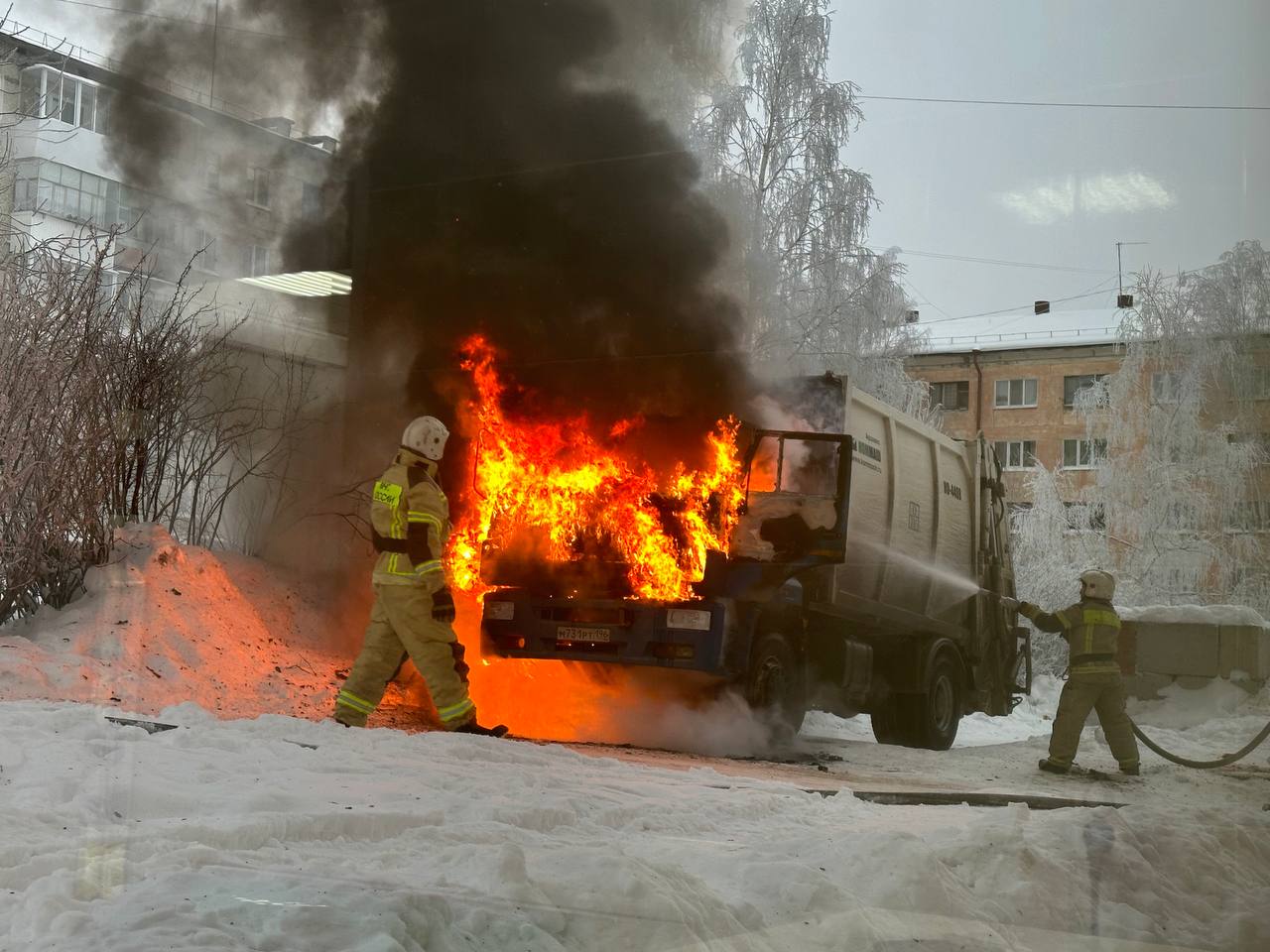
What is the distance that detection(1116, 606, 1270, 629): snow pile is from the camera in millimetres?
4870

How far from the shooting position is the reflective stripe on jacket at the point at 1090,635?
227 inches

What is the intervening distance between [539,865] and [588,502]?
421 cm

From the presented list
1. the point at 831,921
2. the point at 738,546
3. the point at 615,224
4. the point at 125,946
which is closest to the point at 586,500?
the point at 738,546

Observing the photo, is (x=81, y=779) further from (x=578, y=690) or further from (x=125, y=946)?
(x=578, y=690)

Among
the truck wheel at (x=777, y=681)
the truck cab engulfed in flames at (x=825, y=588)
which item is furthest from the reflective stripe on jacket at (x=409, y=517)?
the truck wheel at (x=777, y=681)

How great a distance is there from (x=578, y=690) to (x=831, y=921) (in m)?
4.42

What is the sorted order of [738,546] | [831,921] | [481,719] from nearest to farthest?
1. [831,921]
2. [738,546]
3. [481,719]

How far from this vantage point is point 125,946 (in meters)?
3.34

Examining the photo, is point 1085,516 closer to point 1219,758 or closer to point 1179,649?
point 1179,649

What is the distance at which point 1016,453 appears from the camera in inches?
250

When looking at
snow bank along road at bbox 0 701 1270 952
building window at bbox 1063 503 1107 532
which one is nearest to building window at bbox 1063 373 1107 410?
building window at bbox 1063 503 1107 532

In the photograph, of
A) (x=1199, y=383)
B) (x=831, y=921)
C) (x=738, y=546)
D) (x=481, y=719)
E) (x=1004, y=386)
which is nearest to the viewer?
(x=831, y=921)

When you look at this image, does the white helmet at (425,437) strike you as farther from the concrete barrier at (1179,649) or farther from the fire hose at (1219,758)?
the fire hose at (1219,758)

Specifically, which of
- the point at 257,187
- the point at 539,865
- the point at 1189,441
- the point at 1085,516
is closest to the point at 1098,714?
the point at 1085,516
